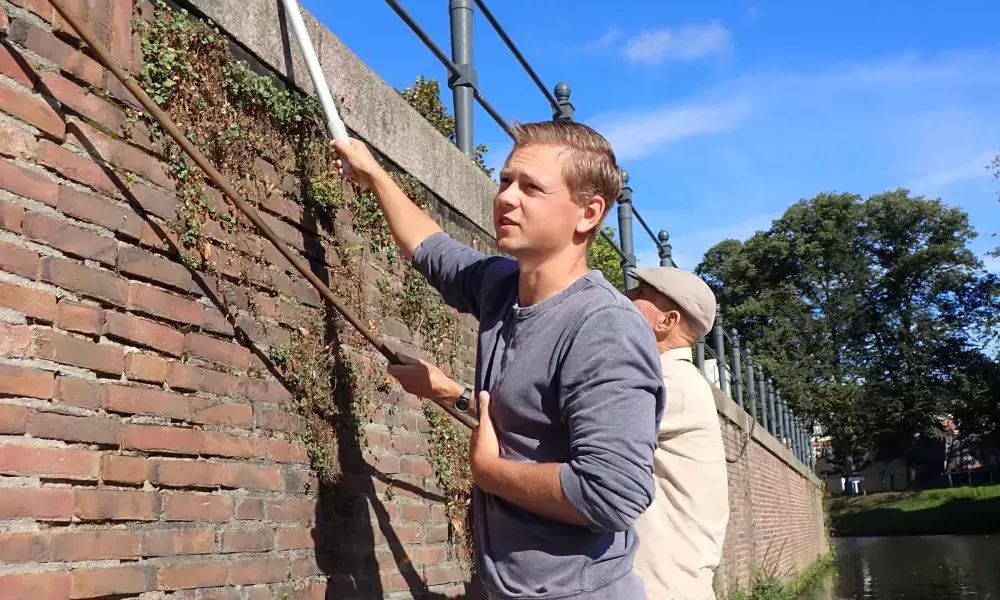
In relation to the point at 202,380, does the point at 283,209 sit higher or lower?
higher

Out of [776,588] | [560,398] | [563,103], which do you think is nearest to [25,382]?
[560,398]

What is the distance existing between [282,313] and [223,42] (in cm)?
83

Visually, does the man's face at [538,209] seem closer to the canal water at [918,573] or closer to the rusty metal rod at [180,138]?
the rusty metal rod at [180,138]

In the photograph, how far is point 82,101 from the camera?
90.4 inches

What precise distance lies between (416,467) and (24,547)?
2.00 m

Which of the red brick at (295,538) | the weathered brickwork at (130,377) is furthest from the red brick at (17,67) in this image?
the red brick at (295,538)

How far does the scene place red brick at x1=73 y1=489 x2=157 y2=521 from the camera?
2.11 metres

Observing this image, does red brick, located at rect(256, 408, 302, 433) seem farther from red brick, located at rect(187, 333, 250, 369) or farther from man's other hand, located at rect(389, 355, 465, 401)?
man's other hand, located at rect(389, 355, 465, 401)

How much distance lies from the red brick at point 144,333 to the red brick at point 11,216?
0.31m

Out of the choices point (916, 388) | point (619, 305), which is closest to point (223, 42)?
point (619, 305)

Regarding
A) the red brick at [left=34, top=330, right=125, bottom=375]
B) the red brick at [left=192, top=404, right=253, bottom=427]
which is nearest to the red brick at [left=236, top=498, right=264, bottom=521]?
the red brick at [left=192, top=404, right=253, bottom=427]

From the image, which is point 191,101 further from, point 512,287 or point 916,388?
point 916,388

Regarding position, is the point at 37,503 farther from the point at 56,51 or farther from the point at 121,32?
the point at 121,32

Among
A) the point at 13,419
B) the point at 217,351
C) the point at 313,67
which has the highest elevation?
the point at 313,67
